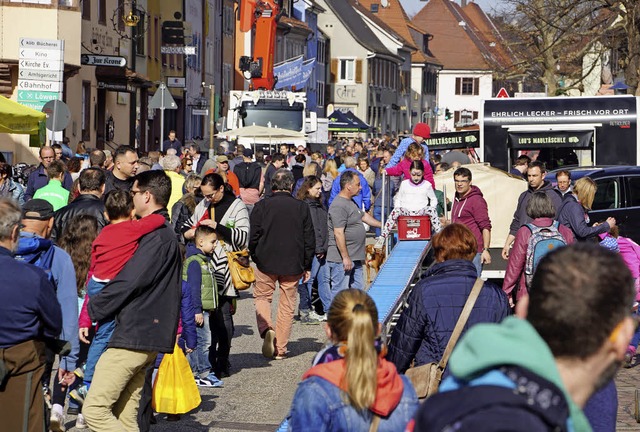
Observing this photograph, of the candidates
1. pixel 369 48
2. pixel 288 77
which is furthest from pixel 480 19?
pixel 288 77

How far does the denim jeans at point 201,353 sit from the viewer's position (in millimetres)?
11453

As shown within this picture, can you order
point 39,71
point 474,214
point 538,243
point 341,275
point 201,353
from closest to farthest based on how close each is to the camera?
point 538,243 → point 201,353 → point 474,214 → point 341,275 → point 39,71

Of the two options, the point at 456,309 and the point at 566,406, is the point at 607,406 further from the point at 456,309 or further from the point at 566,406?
the point at 566,406

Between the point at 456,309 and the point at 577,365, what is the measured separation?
4105 millimetres

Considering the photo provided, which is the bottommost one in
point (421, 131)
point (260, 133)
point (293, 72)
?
point (260, 133)

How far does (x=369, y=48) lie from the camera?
103062 mm

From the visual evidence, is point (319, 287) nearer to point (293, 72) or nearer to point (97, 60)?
point (97, 60)

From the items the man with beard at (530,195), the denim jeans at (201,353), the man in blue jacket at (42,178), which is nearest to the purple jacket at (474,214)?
the man with beard at (530,195)

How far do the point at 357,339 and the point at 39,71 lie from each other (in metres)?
17.3

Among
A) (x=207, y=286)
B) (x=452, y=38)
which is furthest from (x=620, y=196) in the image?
(x=452, y=38)

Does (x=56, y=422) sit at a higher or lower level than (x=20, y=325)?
lower

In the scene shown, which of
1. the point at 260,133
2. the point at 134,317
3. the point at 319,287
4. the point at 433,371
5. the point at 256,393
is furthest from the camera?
the point at 260,133

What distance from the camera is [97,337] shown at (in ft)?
28.1

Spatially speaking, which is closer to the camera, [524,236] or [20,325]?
[20,325]
